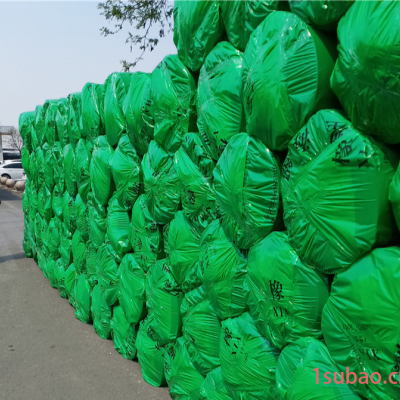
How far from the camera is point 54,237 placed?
15.6 ft

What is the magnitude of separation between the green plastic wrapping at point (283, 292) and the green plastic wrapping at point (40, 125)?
4.13m

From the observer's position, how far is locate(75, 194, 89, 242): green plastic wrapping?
149 inches

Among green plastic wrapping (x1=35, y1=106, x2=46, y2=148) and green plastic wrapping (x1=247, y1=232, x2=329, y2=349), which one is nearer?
green plastic wrapping (x1=247, y1=232, x2=329, y2=349)

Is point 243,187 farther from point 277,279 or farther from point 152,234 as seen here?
point 152,234

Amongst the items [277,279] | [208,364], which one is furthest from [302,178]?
[208,364]

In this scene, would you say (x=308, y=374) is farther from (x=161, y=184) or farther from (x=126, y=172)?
(x=126, y=172)

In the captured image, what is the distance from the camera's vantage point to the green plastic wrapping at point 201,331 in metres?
2.11

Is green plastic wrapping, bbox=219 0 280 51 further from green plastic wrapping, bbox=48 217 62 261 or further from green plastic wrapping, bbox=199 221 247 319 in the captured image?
green plastic wrapping, bbox=48 217 62 261

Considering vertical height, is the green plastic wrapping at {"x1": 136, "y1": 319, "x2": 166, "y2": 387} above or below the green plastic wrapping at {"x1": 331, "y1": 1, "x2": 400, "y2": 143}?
below

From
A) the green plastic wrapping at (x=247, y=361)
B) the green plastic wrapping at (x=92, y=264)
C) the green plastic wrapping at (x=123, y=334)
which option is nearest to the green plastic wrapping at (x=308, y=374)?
the green plastic wrapping at (x=247, y=361)

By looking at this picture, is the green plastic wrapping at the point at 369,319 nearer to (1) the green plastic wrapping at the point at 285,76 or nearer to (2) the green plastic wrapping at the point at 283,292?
(2) the green plastic wrapping at the point at 283,292

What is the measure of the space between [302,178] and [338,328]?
507 mm

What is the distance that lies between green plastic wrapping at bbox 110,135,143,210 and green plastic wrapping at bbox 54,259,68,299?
2086 millimetres

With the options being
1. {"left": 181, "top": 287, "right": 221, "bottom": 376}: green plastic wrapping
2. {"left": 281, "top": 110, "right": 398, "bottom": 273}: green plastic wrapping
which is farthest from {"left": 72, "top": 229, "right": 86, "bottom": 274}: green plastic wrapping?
{"left": 281, "top": 110, "right": 398, "bottom": 273}: green plastic wrapping
